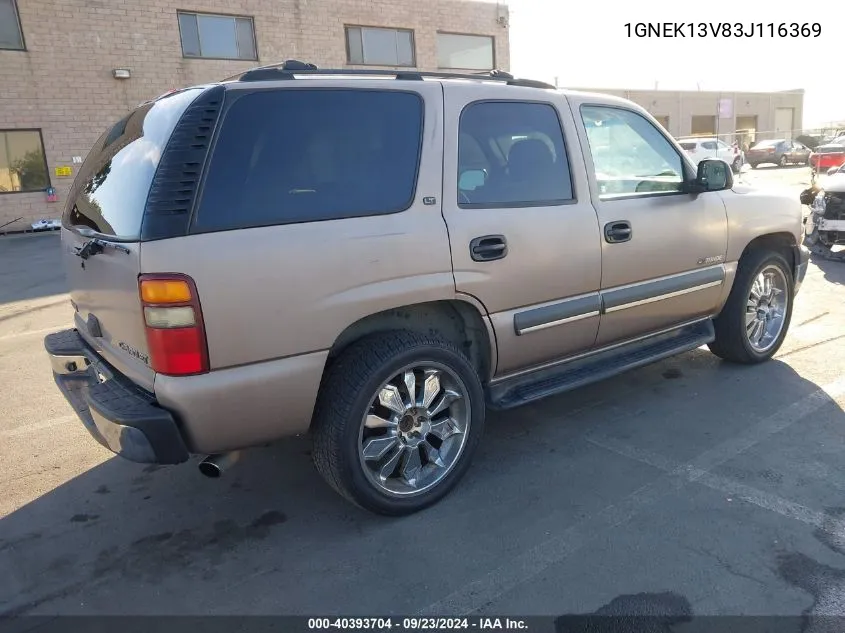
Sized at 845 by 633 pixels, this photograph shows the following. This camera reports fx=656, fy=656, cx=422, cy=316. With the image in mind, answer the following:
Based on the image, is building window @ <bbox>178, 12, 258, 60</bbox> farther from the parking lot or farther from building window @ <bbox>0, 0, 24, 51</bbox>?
the parking lot

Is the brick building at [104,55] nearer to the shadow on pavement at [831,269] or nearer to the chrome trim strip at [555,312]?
the shadow on pavement at [831,269]

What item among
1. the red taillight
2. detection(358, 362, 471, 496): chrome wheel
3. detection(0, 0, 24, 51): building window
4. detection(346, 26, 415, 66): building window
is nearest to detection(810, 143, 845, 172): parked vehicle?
detection(346, 26, 415, 66): building window

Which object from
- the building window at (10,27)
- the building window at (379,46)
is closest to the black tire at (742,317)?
the building window at (379,46)

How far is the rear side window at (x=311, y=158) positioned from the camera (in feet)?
8.66

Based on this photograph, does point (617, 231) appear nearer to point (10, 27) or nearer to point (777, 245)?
point (777, 245)

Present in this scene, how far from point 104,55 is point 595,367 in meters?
18.6

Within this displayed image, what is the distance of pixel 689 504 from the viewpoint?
3.10 meters

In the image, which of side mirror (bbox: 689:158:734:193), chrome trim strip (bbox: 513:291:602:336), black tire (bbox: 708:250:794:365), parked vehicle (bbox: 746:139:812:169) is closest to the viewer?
chrome trim strip (bbox: 513:291:602:336)

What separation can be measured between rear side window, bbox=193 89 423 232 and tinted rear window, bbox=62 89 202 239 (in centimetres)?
28

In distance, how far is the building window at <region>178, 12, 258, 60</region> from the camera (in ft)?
62.1

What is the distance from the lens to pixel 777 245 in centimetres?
489

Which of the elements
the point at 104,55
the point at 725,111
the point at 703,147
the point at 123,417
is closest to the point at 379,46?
the point at 104,55

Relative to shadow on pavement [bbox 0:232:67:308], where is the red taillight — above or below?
above

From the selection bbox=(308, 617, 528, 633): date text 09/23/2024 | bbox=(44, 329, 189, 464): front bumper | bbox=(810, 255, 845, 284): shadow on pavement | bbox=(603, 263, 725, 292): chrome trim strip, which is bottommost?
bbox=(308, 617, 528, 633): date text 09/23/2024
